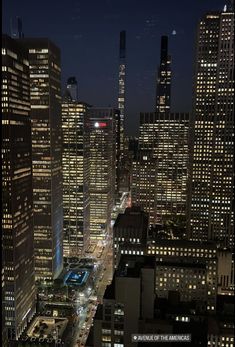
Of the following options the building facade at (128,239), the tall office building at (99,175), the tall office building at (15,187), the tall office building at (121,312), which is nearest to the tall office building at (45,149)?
the tall office building at (15,187)

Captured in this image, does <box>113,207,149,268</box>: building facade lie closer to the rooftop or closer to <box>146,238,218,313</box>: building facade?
<box>146,238,218,313</box>: building facade

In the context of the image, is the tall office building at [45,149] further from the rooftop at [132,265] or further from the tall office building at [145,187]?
the tall office building at [145,187]

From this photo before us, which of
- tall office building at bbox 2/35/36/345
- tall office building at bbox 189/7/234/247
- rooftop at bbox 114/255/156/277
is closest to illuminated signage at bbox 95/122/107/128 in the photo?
tall office building at bbox 189/7/234/247

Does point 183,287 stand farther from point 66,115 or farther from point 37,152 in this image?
point 66,115

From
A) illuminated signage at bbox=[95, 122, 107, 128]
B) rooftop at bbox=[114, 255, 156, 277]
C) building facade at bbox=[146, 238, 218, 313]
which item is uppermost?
illuminated signage at bbox=[95, 122, 107, 128]

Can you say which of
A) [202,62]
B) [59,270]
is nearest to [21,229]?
[59,270]

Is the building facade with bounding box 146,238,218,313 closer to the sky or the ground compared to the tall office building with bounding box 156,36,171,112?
closer to the ground
